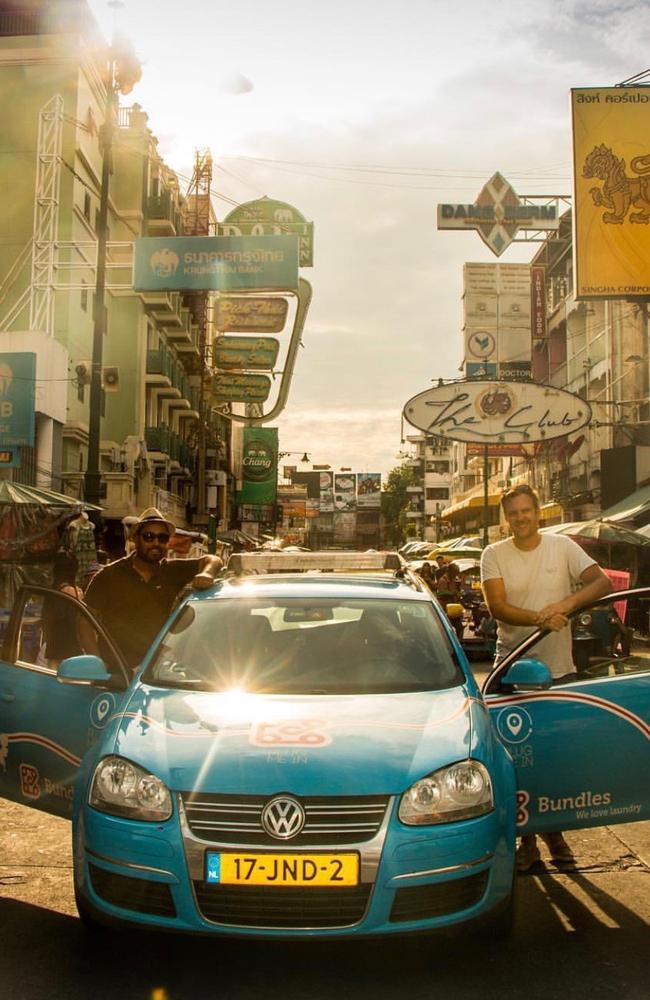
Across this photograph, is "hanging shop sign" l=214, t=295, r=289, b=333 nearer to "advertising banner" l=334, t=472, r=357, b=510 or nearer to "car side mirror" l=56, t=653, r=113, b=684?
"car side mirror" l=56, t=653, r=113, b=684

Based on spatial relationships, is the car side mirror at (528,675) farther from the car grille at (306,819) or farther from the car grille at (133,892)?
the car grille at (133,892)

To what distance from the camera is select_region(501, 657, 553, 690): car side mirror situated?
14.3 ft

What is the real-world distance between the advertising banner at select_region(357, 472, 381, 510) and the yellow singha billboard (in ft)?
436

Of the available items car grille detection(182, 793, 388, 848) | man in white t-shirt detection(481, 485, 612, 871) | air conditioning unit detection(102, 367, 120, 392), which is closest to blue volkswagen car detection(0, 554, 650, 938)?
car grille detection(182, 793, 388, 848)

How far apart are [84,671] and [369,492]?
155846 mm

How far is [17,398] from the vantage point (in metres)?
24.1

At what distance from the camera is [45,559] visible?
1630 cm

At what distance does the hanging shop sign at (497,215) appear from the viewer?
130ft

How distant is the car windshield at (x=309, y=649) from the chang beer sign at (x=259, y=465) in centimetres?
5896

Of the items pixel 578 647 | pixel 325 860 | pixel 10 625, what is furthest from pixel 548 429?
pixel 325 860

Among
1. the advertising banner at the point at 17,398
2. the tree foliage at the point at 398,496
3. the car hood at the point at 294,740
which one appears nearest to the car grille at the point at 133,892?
the car hood at the point at 294,740

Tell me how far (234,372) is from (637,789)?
40.2m

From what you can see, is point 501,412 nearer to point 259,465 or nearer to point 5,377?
point 5,377

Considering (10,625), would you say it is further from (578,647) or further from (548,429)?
(548,429)
